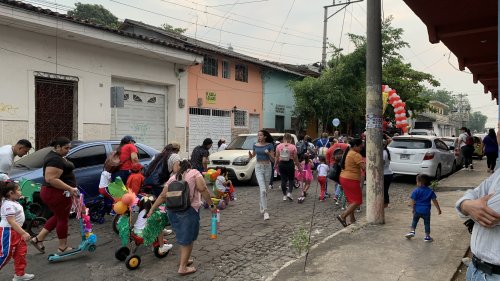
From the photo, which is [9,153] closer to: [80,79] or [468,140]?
[80,79]

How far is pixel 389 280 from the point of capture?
174 inches

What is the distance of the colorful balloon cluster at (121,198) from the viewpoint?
17.5ft

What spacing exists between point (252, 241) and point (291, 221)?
1.51 metres

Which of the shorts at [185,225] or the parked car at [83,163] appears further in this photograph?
the parked car at [83,163]

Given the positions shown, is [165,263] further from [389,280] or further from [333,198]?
[333,198]

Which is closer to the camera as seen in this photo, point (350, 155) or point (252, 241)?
point (252, 241)

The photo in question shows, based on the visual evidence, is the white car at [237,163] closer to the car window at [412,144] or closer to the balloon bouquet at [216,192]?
the balloon bouquet at [216,192]

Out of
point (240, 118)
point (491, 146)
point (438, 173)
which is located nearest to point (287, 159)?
point (438, 173)

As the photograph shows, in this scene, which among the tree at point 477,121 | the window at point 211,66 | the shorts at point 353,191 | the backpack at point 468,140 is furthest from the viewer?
the tree at point 477,121

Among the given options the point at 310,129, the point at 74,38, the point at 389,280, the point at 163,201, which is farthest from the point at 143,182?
the point at 310,129

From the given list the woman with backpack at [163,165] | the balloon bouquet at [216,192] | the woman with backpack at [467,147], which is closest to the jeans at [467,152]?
the woman with backpack at [467,147]

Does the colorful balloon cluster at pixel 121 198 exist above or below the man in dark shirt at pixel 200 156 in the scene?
below

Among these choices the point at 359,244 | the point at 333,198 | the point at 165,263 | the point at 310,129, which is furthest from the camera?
the point at 310,129

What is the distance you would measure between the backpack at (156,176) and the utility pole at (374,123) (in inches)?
137
